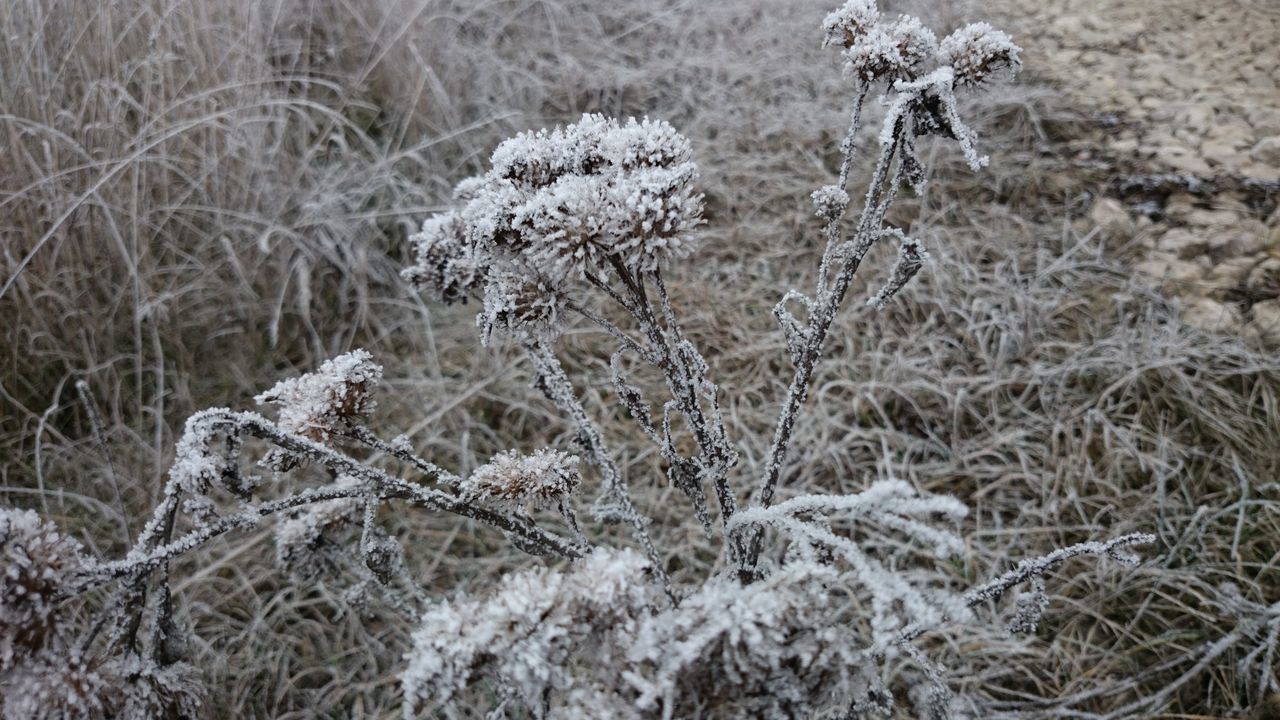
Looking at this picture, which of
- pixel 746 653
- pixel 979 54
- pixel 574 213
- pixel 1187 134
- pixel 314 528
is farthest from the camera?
pixel 1187 134

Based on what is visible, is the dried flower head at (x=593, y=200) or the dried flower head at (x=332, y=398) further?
the dried flower head at (x=332, y=398)

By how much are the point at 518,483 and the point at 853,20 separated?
51 cm

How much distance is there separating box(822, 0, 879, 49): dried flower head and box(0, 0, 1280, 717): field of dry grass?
103cm

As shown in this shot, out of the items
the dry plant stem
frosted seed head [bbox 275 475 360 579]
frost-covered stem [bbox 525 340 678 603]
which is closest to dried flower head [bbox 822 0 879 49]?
the dry plant stem

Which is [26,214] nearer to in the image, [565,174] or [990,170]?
[565,174]

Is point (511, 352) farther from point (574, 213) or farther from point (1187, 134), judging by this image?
point (1187, 134)

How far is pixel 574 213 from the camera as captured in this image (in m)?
0.59

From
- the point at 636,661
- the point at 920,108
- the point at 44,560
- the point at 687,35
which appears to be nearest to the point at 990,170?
the point at 687,35

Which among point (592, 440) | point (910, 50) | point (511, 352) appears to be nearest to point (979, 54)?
point (910, 50)

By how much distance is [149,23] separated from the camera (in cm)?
226

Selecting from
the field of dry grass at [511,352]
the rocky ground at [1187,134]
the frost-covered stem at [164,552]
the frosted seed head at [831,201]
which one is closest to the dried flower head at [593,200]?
the frosted seed head at [831,201]

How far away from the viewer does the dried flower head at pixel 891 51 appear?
69 centimetres

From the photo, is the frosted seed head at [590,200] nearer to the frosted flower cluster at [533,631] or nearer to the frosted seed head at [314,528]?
the frosted flower cluster at [533,631]

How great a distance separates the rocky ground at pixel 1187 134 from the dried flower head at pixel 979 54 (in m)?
1.46
